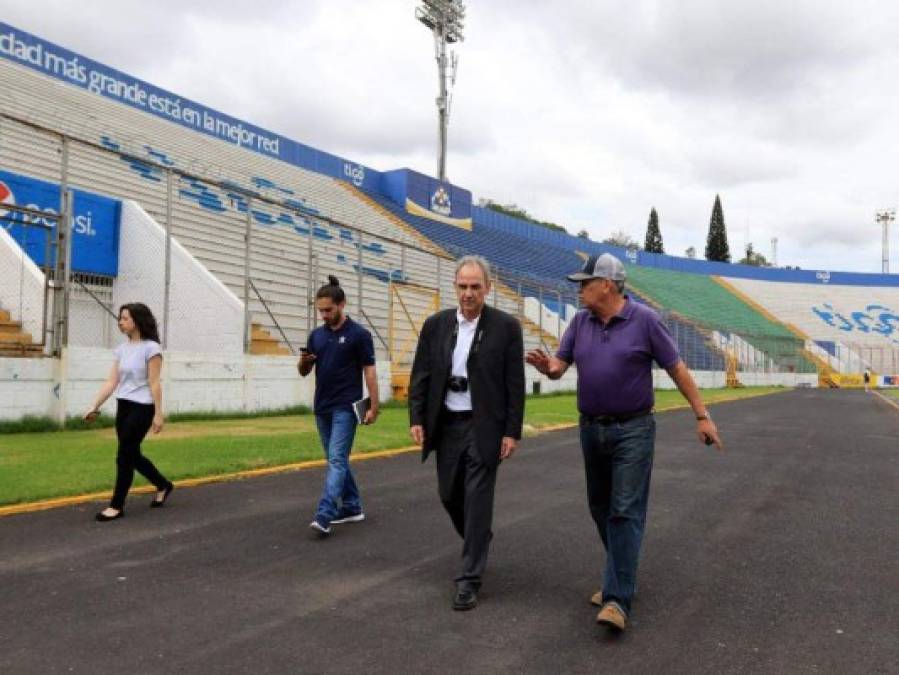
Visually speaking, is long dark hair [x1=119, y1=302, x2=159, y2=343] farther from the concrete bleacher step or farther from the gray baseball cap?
the concrete bleacher step

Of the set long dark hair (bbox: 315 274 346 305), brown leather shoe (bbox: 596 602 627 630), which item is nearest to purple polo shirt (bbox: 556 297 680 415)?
brown leather shoe (bbox: 596 602 627 630)

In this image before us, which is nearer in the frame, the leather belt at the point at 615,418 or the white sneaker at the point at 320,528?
the leather belt at the point at 615,418

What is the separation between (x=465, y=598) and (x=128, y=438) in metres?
3.36

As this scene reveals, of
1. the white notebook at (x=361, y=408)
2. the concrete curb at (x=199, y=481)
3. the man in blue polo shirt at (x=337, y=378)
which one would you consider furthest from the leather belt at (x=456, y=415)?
the concrete curb at (x=199, y=481)

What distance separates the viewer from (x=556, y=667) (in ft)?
10.2

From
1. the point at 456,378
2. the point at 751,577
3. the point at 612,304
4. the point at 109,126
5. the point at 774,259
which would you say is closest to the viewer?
the point at 612,304

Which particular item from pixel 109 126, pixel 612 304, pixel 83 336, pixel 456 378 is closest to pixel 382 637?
pixel 456 378

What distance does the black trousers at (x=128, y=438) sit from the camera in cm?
583

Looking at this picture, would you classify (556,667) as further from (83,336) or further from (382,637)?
(83,336)

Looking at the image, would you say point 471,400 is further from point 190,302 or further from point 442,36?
point 442,36

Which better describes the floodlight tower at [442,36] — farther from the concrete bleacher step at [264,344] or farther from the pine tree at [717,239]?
the pine tree at [717,239]

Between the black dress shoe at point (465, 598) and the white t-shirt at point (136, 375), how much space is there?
3351mm

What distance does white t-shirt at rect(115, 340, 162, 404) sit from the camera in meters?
5.98

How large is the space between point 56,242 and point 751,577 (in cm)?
1094
